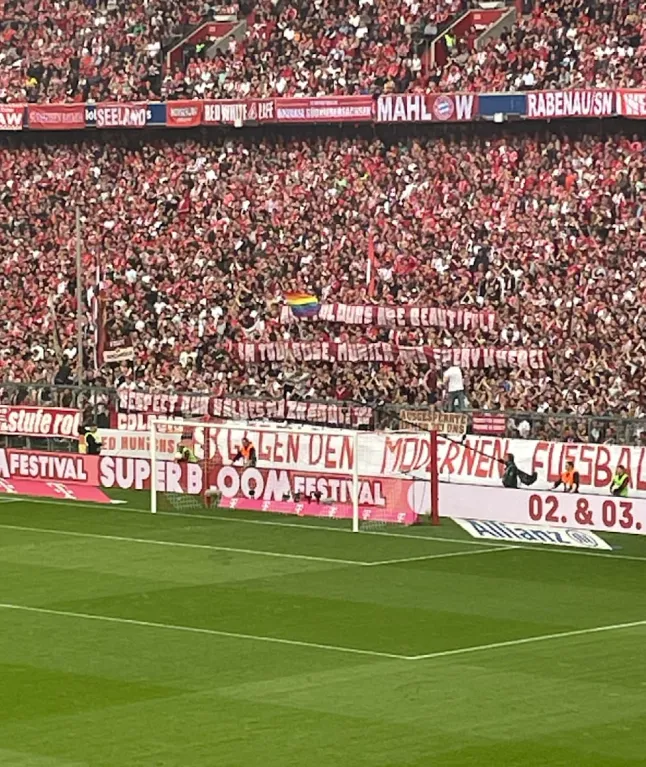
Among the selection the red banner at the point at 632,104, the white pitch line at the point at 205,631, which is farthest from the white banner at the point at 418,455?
the red banner at the point at 632,104

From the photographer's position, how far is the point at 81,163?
55.7 meters

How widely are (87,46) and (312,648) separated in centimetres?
3699

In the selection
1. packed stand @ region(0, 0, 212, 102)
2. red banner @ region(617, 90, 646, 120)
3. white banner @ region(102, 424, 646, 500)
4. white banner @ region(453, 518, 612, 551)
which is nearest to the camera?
white banner @ region(453, 518, 612, 551)

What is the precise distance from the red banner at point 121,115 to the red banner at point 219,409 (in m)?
11.8

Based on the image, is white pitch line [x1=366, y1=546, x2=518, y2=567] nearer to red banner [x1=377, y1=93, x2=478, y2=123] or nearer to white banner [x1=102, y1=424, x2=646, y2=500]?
white banner [x1=102, y1=424, x2=646, y2=500]

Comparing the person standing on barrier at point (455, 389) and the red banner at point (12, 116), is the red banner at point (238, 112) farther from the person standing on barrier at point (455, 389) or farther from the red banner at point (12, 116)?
the person standing on barrier at point (455, 389)

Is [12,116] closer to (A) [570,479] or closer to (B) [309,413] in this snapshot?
(B) [309,413]

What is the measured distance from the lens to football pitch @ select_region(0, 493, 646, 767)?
17.0 m

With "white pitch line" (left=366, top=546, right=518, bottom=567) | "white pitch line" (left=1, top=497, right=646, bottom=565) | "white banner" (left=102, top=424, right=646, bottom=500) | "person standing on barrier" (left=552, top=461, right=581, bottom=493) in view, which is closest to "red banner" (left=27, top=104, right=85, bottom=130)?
"white pitch line" (left=1, top=497, right=646, bottom=565)

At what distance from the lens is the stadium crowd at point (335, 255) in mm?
42719

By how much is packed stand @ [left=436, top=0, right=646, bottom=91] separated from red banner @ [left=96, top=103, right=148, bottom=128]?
29.4 feet

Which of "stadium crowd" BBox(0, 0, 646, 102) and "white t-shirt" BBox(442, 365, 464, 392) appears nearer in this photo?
"white t-shirt" BBox(442, 365, 464, 392)

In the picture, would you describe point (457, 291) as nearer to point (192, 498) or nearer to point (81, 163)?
point (192, 498)

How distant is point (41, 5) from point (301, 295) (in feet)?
52.0
